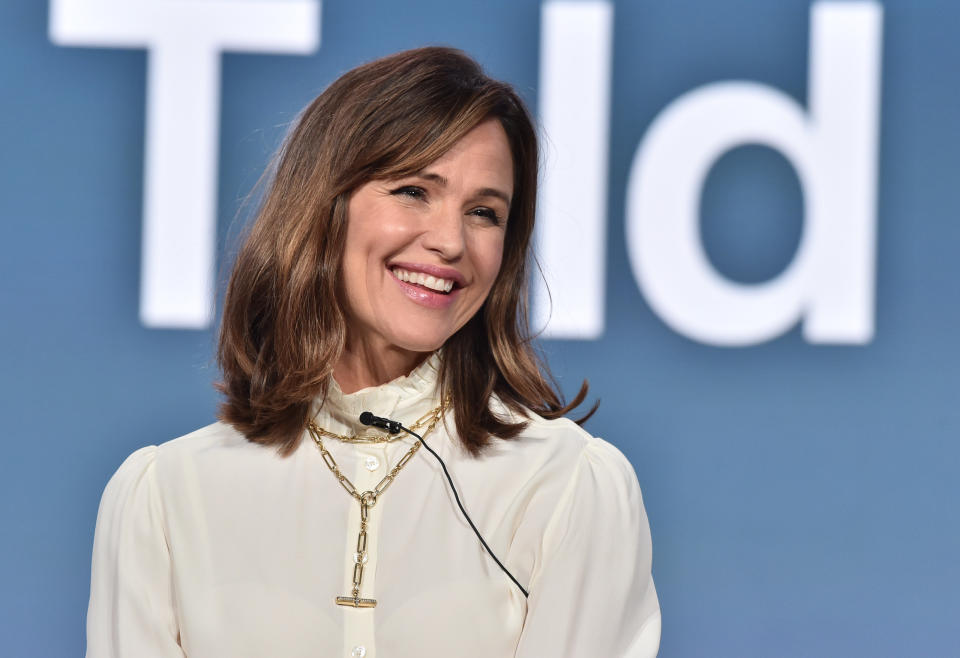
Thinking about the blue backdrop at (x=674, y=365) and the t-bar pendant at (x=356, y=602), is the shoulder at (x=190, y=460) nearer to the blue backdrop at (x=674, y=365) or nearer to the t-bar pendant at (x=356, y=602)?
the t-bar pendant at (x=356, y=602)

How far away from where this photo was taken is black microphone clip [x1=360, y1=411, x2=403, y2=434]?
1.46 meters

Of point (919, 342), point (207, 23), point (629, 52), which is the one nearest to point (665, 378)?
point (919, 342)

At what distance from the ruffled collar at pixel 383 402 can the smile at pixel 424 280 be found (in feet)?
0.50

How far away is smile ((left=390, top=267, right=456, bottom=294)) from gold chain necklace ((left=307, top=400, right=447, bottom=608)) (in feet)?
0.59

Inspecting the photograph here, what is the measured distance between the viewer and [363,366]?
1525 millimetres

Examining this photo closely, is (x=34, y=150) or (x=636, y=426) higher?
(x=34, y=150)

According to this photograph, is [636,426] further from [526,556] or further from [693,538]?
[526,556]

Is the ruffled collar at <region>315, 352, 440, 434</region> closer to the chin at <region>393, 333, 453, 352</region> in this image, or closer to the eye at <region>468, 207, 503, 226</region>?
the chin at <region>393, 333, 453, 352</region>

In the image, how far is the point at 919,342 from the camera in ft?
9.18

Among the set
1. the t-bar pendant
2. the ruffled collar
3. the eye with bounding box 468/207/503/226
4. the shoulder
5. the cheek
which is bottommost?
the t-bar pendant

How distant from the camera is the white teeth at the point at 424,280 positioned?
1407 millimetres

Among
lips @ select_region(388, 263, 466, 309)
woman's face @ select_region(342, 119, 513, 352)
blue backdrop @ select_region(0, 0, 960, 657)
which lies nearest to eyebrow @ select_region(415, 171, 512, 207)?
woman's face @ select_region(342, 119, 513, 352)

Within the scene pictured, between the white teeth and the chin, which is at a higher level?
the white teeth

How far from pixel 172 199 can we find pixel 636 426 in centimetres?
127
